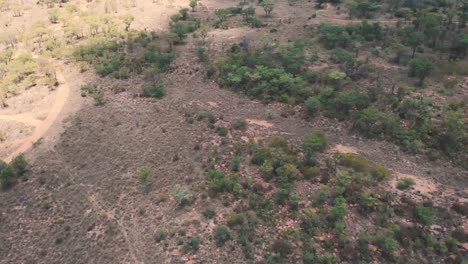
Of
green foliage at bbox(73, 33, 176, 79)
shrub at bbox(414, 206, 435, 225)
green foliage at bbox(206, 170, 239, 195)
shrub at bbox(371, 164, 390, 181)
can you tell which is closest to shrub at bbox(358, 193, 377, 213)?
shrub at bbox(371, 164, 390, 181)

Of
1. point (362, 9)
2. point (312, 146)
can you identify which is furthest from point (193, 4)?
point (312, 146)

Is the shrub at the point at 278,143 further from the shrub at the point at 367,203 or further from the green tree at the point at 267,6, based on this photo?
the green tree at the point at 267,6

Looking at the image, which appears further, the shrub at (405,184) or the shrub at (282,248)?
the shrub at (405,184)

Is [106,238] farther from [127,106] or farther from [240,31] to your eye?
[240,31]

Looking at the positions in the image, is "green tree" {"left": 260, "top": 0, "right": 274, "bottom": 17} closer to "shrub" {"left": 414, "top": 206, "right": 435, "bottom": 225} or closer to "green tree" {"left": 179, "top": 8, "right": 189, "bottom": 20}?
"green tree" {"left": 179, "top": 8, "right": 189, "bottom": 20}

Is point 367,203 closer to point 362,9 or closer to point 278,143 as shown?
point 278,143

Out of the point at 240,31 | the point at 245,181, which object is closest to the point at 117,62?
the point at 240,31

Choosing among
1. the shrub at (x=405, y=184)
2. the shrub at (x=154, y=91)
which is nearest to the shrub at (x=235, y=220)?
the shrub at (x=405, y=184)
